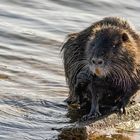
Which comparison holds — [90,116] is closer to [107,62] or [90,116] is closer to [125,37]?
[107,62]

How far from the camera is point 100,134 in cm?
592

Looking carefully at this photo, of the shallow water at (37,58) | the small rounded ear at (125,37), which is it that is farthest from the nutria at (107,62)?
the shallow water at (37,58)

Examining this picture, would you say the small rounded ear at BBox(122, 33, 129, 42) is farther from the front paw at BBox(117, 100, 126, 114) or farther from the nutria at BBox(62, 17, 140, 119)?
the front paw at BBox(117, 100, 126, 114)

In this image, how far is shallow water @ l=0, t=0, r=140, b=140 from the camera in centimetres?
626

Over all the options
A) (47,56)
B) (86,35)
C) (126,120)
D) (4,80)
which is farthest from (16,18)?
(126,120)

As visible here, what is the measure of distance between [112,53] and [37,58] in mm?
2379

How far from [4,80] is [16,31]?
1.98 m

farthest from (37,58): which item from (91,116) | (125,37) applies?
(91,116)

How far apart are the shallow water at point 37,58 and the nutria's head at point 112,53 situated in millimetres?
609

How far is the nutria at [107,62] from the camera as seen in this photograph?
6.18 m

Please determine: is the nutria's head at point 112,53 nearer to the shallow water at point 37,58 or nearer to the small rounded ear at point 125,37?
the small rounded ear at point 125,37

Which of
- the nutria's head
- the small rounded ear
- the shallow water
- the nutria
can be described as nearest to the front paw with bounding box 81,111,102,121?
Result: the nutria

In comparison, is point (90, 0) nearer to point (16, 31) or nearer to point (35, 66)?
point (16, 31)

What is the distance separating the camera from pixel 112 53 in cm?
621
